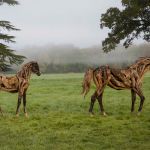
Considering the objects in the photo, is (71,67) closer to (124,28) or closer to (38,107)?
(124,28)

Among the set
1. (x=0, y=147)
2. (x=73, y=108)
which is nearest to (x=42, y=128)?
(x=0, y=147)

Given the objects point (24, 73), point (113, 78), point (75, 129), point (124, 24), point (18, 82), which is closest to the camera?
point (75, 129)

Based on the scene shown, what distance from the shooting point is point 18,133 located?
14.4 metres

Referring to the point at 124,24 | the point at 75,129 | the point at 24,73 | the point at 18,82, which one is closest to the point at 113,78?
the point at 24,73

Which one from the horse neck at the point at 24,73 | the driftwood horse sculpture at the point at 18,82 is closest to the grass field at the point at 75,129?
the driftwood horse sculpture at the point at 18,82

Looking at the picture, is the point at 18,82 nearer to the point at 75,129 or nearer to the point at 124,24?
the point at 75,129

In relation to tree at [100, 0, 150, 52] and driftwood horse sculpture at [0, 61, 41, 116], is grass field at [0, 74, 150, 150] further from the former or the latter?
tree at [100, 0, 150, 52]

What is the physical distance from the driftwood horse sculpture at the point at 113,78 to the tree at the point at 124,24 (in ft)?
58.4

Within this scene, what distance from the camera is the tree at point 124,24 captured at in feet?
119

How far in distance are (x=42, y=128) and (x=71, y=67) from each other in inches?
1825

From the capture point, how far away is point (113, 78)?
18.1 meters

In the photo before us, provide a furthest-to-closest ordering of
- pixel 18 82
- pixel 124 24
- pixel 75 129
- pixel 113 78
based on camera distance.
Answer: pixel 124 24 < pixel 113 78 < pixel 18 82 < pixel 75 129

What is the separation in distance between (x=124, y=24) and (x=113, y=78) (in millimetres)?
19466

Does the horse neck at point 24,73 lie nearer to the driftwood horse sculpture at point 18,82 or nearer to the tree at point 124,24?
the driftwood horse sculpture at point 18,82
